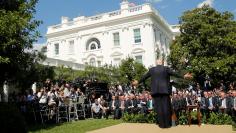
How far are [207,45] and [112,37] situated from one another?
22255 mm

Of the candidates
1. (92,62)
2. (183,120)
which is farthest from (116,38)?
(183,120)

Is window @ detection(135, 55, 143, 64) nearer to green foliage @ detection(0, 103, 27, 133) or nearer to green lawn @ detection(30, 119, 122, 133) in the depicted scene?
green lawn @ detection(30, 119, 122, 133)

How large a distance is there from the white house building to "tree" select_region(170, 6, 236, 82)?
47.4 feet

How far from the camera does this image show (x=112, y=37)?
56.2 meters

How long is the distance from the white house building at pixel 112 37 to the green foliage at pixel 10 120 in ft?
132

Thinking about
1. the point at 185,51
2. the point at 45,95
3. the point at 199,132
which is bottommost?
the point at 199,132

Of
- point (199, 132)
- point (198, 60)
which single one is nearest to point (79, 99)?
point (199, 132)

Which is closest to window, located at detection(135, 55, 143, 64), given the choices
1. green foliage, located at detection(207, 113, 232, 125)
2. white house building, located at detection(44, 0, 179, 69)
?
white house building, located at detection(44, 0, 179, 69)

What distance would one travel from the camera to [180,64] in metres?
38.8

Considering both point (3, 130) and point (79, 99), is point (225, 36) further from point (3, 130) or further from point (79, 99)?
point (3, 130)

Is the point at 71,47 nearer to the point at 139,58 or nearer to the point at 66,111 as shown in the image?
the point at 139,58

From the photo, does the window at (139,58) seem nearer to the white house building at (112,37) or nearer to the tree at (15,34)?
the white house building at (112,37)

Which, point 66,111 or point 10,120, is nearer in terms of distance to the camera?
point 10,120

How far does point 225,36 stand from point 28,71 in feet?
71.9
